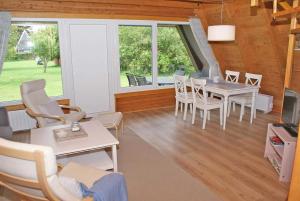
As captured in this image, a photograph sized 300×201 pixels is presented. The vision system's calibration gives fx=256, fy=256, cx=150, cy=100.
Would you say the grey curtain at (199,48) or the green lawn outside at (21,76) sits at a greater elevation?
the grey curtain at (199,48)

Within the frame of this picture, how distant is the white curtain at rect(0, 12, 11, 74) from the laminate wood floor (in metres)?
2.54

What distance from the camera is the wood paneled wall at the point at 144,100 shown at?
5828mm

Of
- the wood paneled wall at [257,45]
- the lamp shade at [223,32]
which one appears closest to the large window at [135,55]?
the wood paneled wall at [257,45]

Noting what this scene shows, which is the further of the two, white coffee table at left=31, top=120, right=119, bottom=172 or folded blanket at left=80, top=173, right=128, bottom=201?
white coffee table at left=31, top=120, right=119, bottom=172

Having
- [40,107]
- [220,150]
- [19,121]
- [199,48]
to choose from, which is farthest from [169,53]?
[19,121]

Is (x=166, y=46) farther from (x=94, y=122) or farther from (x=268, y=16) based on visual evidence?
(x=94, y=122)

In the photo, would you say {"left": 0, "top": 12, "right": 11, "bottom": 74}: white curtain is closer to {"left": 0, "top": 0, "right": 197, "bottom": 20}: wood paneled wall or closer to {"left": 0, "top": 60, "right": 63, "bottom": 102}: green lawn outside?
{"left": 0, "top": 0, "right": 197, "bottom": 20}: wood paneled wall

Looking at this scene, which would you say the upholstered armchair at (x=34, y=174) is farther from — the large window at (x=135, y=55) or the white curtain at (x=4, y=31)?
the large window at (x=135, y=55)

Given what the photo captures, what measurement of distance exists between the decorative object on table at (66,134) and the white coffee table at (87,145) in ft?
0.16

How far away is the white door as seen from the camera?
5195 millimetres

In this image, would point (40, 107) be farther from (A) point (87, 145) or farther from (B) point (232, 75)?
(B) point (232, 75)

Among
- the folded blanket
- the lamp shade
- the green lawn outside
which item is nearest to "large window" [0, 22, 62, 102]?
the green lawn outside

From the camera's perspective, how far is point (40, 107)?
386cm

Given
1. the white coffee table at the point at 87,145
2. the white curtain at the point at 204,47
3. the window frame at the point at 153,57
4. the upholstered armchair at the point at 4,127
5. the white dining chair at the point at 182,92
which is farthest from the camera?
the white curtain at the point at 204,47
